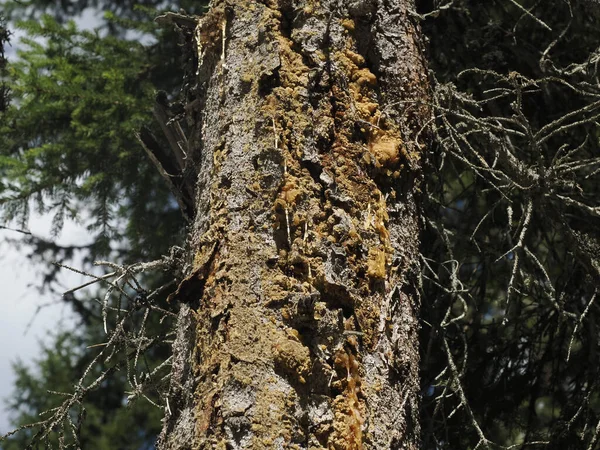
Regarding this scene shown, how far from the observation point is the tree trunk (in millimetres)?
1979

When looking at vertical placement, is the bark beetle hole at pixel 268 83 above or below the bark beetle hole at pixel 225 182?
above

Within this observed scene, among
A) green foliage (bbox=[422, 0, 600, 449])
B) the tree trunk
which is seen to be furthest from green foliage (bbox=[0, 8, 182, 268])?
the tree trunk

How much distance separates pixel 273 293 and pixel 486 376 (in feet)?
6.45

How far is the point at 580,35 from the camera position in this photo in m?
3.78

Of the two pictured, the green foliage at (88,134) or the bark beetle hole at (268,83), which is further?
the green foliage at (88,134)

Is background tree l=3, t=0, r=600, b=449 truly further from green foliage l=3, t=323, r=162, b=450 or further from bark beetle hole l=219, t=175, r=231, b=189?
green foliage l=3, t=323, r=162, b=450

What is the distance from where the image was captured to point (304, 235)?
2.12 metres

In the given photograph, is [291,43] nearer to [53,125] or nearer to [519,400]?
[519,400]

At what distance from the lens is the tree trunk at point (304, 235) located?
6.49 ft

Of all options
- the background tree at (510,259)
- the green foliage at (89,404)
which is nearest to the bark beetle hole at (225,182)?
the background tree at (510,259)

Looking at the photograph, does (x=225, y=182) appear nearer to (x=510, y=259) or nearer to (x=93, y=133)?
(x=510, y=259)

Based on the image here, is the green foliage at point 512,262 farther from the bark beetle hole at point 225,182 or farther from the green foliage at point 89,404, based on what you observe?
the green foliage at point 89,404

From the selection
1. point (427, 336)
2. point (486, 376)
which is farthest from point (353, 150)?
point (486, 376)

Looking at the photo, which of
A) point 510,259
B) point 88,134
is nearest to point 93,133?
point 88,134
